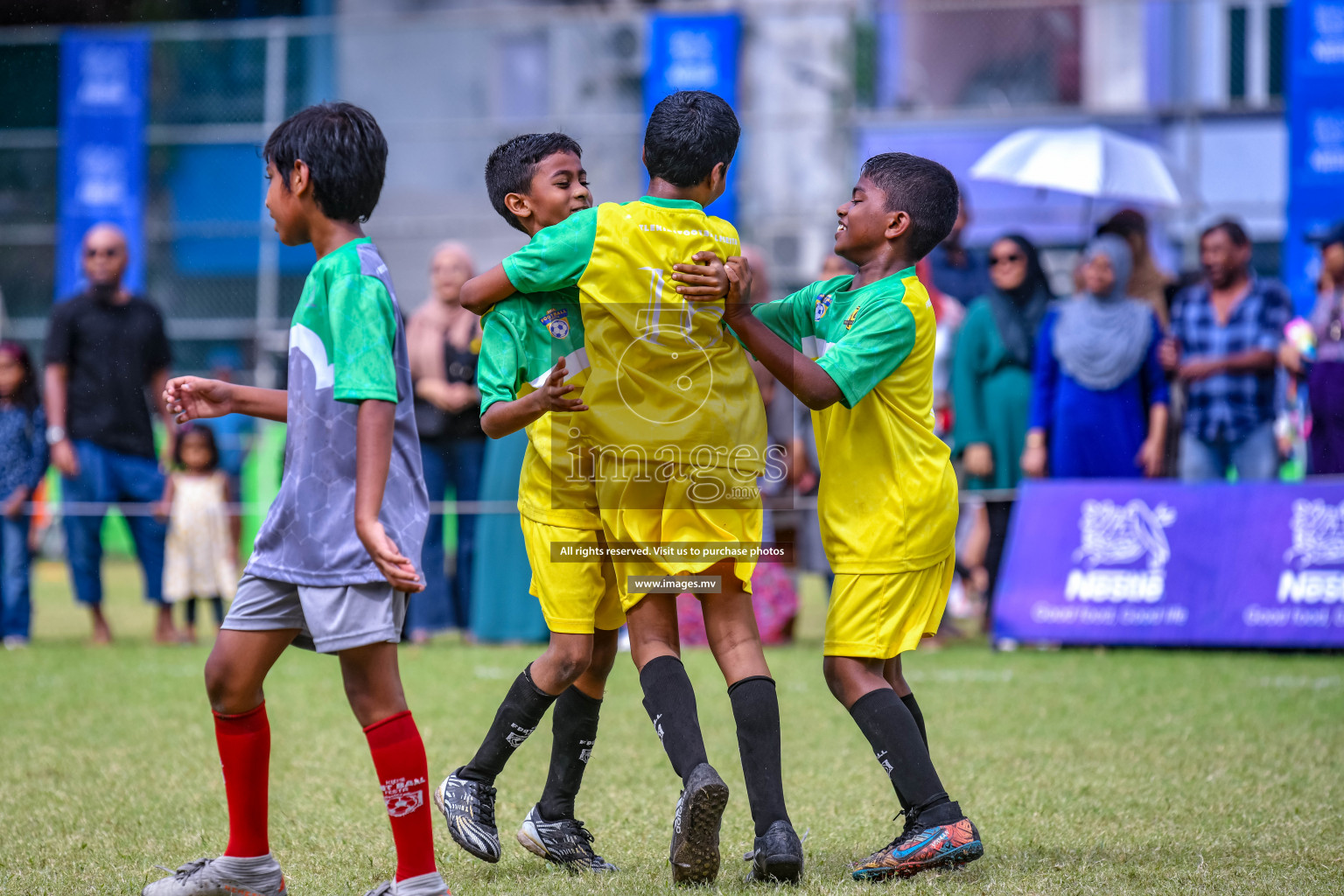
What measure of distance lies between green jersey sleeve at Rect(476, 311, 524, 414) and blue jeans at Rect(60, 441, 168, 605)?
Answer: 570 centimetres

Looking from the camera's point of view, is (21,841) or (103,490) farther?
(103,490)

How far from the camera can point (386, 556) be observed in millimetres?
2916

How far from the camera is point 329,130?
313cm

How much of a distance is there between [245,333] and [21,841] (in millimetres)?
12592

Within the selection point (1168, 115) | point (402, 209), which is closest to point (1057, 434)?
point (1168, 115)

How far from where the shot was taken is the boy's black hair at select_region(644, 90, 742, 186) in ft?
11.3

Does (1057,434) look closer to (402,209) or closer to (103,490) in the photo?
(103,490)

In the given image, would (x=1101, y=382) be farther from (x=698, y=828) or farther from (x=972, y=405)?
(x=698, y=828)

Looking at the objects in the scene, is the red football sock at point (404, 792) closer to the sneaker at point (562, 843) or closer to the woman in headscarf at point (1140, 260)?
the sneaker at point (562, 843)

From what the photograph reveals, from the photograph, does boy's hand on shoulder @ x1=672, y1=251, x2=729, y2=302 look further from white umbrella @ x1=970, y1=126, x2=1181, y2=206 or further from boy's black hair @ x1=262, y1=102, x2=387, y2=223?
white umbrella @ x1=970, y1=126, x2=1181, y2=206

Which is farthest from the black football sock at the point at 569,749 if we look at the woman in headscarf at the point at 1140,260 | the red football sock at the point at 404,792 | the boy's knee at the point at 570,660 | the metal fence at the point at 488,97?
the metal fence at the point at 488,97

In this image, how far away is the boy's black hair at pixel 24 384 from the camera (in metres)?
8.94

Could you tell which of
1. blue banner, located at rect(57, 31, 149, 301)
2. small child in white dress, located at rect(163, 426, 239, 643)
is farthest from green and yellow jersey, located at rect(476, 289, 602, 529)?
blue banner, located at rect(57, 31, 149, 301)

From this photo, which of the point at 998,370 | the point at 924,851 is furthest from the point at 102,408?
the point at 924,851
